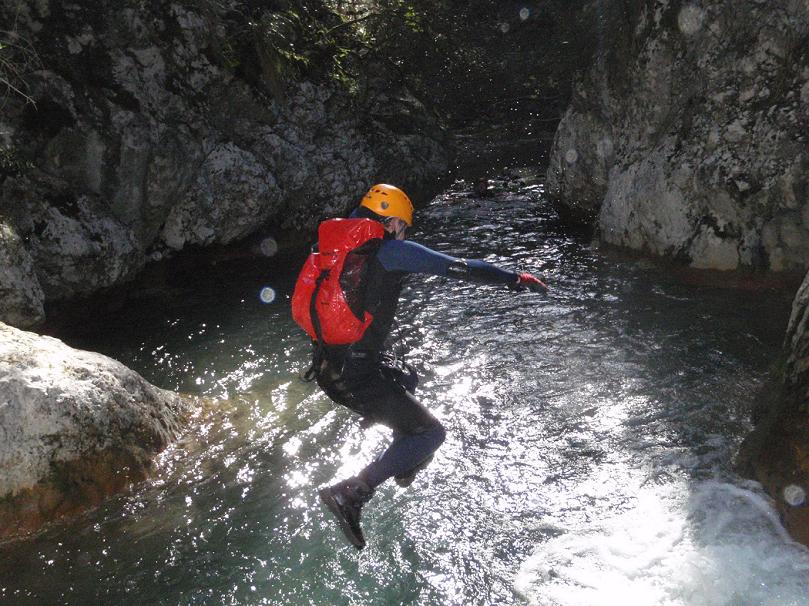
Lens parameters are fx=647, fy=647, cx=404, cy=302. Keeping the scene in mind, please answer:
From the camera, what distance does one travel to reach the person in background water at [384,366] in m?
4.91

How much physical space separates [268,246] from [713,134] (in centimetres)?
932

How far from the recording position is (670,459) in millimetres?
6188

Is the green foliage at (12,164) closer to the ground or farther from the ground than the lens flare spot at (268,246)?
farther from the ground

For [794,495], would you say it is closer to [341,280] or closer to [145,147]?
[341,280]

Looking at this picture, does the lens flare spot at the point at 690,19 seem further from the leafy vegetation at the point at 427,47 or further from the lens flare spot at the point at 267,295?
the lens flare spot at the point at 267,295

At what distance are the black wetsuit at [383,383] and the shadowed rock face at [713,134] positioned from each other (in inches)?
280

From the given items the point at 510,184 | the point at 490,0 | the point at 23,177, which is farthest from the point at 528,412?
the point at 490,0

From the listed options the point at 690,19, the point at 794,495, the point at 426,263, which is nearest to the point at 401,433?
the point at 426,263

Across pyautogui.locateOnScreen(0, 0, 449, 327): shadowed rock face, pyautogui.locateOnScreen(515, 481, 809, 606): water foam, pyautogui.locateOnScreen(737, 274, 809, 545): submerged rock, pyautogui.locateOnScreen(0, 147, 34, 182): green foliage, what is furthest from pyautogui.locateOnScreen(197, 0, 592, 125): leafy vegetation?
pyautogui.locateOnScreen(515, 481, 809, 606): water foam

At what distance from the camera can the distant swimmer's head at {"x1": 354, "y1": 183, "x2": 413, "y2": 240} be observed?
5.12 m

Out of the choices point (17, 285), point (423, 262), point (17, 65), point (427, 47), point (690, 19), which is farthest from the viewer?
point (427, 47)

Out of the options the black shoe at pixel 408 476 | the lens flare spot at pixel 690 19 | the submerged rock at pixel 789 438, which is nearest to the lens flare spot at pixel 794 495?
the submerged rock at pixel 789 438

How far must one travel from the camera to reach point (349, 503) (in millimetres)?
5160

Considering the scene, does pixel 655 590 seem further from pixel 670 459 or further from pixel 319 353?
pixel 319 353
